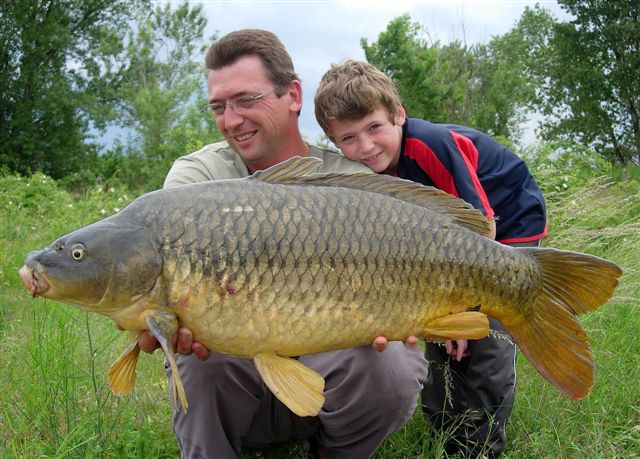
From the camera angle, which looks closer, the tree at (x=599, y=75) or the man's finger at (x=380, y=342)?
the man's finger at (x=380, y=342)

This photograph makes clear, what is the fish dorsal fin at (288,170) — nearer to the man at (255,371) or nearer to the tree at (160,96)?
the man at (255,371)

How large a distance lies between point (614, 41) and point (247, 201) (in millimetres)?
22052

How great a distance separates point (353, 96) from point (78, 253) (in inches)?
53.2

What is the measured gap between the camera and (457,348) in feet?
7.82

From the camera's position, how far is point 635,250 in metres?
3.79

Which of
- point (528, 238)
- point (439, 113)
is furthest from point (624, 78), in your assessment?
point (528, 238)

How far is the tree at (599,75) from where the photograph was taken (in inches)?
823

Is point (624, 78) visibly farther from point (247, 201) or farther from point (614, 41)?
point (247, 201)

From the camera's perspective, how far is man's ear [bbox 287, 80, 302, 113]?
8.82ft

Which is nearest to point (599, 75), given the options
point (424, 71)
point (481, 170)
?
point (424, 71)

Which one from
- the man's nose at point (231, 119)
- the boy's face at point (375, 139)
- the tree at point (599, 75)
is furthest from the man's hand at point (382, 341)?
the tree at point (599, 75)

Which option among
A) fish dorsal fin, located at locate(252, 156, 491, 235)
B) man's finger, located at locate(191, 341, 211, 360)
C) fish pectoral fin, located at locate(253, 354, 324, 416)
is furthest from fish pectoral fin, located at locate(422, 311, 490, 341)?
man's finger, located at locate(191, 341, 211, 360)

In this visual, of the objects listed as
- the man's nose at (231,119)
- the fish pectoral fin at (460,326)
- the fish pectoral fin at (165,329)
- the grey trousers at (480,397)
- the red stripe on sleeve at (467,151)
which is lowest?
the grey trousers at (480,397)

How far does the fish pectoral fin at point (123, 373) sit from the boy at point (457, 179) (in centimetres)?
104
